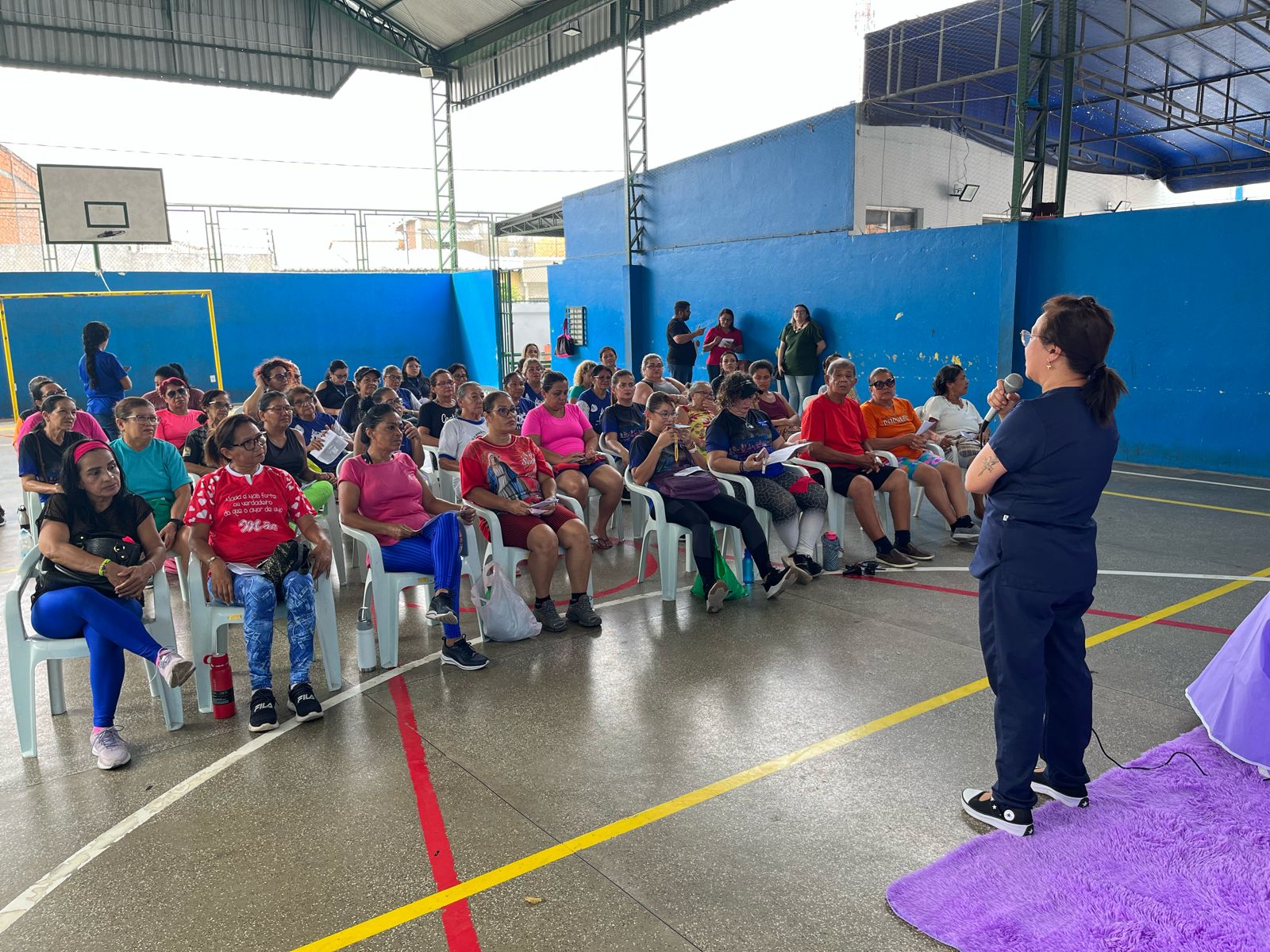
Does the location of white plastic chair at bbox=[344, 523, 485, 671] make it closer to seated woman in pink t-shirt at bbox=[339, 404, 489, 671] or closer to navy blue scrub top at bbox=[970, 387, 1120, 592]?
seated woman in pink t-shirt at bbox=[339, 404, 489, 671]

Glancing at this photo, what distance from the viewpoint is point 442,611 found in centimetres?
428

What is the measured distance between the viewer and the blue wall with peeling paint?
876 centimetres

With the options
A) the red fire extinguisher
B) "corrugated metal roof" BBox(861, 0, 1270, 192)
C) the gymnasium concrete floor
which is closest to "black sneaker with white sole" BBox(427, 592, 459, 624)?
the gymnasium concrete floor

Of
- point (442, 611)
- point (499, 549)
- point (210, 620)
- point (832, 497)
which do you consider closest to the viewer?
point (210, 620)

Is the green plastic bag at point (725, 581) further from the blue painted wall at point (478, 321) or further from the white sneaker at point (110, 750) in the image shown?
the blue painted wall at point (478, 321)

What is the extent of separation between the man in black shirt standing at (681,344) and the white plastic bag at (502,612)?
28.9 feet

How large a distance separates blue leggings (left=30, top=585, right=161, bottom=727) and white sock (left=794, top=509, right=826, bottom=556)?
3617 millimetres

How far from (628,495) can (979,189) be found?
9662mm

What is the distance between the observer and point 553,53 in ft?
55.0

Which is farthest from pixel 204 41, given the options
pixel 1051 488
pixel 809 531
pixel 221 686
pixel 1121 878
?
pixel 1121 878

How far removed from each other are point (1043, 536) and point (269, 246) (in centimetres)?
1788

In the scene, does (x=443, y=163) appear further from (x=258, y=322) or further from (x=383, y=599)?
(x=383, y=599)

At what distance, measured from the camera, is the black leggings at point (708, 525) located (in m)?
5.19

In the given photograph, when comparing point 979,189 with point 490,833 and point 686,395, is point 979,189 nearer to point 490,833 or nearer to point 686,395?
point 686,395
